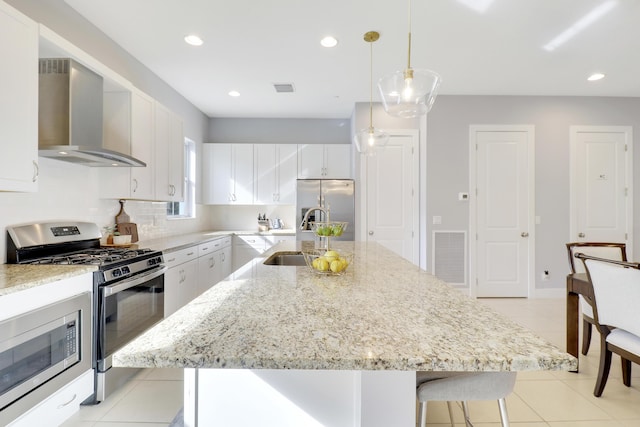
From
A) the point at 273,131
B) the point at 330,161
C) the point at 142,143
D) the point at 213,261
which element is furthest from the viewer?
the point at 273,131

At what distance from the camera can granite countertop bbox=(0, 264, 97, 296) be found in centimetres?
146

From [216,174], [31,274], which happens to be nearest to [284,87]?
[216,174]

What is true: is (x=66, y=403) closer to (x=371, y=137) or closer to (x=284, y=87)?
(x=371, y=137)

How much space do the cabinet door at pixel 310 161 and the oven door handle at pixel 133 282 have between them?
288cm

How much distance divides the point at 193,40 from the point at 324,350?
316cm

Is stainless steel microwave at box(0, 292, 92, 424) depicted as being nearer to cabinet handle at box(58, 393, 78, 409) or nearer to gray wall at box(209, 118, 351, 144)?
cabinet handle at box(58, 393, 78, 409)

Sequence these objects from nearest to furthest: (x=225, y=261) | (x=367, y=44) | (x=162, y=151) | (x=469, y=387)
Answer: (x=469, y=387)
(x=367, y=44)
(x=162, y=151)
(x=225, y=261)

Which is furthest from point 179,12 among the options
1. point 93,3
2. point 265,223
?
point 265,223

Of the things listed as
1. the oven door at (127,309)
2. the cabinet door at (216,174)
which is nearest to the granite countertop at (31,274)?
the oven door at (127,309)

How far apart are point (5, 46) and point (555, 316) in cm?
519

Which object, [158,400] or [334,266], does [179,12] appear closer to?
[334,266]

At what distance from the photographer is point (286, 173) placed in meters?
5.21

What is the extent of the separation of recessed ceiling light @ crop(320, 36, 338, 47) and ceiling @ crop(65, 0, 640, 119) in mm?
Answer: 52

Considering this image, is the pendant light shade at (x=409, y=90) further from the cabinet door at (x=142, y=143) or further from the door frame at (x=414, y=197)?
the door frame at (x=414, y=197)
